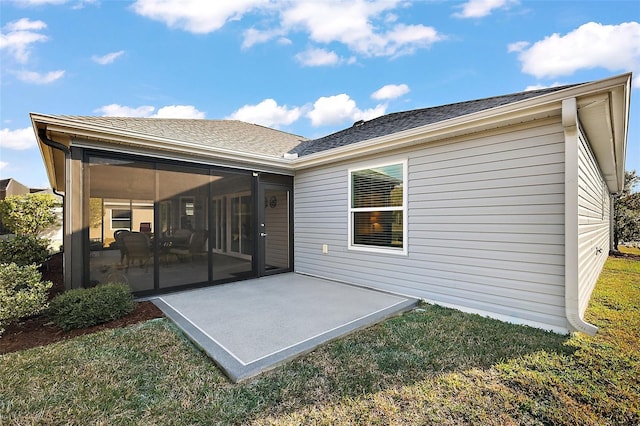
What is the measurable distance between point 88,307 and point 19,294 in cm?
68

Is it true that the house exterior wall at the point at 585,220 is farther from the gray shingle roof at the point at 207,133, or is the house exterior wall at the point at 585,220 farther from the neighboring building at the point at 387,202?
the gray shingle roof at the point at 207,133

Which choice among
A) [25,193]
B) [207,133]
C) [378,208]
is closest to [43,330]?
[207,133]

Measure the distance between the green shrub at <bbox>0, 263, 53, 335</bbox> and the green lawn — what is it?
0.67 meters

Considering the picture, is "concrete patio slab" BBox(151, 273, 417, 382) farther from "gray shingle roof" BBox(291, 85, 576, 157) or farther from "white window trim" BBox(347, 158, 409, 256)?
"gray shingle roof" BBox(291, 85, 576, 157)

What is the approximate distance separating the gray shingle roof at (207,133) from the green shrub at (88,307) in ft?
7.33

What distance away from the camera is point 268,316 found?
12.2 ft

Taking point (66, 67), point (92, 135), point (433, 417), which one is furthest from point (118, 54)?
point (433, 417)

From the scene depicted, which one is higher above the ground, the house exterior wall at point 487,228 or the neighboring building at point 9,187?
the neighboring building at point 9,187

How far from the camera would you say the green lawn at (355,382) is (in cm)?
193

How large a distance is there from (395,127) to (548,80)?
19.7ft

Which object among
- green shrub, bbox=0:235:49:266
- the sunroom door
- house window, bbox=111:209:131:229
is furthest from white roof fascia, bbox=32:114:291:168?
green shrub, bbox=0:235:49:266

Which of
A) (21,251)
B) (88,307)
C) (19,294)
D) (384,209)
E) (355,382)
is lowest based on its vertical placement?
(355,382)

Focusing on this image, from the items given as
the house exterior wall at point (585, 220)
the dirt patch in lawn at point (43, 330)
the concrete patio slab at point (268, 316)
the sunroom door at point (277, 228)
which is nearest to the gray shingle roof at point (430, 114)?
the house exterior wall at point (585, 220)

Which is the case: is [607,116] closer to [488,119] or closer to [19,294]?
[488,119]
